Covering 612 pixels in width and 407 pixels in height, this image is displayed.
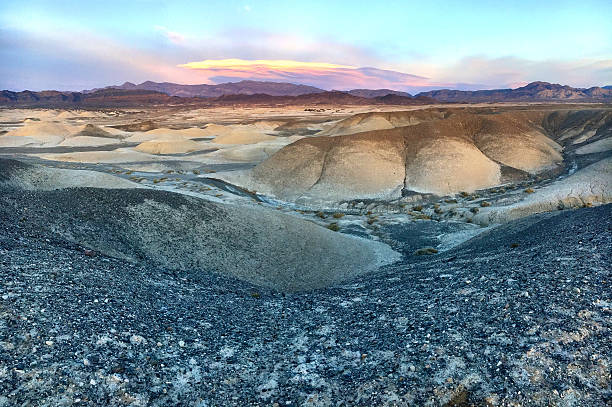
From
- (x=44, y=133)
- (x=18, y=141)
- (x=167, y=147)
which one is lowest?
(x=167, y=147)

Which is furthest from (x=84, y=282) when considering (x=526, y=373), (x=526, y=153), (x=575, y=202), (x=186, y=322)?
(x=526, y=153)

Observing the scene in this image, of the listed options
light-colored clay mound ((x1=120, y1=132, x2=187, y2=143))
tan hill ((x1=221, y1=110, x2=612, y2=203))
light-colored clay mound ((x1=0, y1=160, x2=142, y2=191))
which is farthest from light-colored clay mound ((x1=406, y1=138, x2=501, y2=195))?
light-colored clay mound ((x1=120, y1=132, x2=187, y2=143))

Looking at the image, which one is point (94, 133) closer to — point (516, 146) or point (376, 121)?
point (376, 121)

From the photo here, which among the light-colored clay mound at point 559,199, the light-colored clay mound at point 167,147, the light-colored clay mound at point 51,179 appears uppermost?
the light-colored clay mound at point 167,147

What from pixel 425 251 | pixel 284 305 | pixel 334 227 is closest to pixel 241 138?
pixel 334 227

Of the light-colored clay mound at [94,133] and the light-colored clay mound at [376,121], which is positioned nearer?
the light-colored clay mound at [376,121]

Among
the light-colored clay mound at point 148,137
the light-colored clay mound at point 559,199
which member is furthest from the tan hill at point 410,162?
the light-colored clay mound at point 148,137

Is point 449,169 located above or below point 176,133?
below

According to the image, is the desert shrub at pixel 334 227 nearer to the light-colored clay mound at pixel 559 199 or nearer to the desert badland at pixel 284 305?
the desert badland at pixel 284 305
